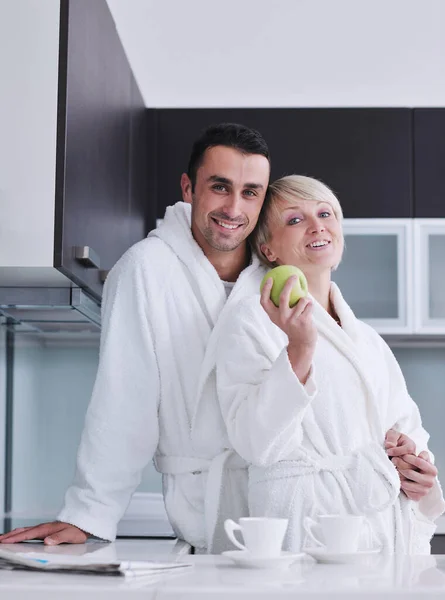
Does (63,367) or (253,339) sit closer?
(253,339)

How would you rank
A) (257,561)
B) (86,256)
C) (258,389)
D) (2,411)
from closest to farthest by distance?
(257,561), (258,389), (86,256), (2,411)

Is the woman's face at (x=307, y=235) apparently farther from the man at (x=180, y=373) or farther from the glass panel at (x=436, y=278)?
the glass panel at (x=436, y=278)

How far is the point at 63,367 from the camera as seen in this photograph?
3.37m

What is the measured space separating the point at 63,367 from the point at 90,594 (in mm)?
2288

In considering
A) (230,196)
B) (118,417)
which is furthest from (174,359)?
(230,196)

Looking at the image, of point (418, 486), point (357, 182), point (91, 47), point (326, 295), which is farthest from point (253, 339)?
point (357, 182)

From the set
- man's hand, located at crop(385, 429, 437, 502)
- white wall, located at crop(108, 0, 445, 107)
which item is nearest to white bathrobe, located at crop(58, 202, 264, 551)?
man's hand, located at crop(385, 429, 437, 502)

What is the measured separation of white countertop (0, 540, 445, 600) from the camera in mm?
1111

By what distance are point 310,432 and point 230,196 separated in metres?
0.58

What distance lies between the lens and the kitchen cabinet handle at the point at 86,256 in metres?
2.08

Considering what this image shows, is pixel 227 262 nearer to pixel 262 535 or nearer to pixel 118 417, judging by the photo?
pixel 118 417

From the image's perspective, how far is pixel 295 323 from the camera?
1.60 metres

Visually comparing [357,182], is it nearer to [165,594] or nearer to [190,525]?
[190,525]

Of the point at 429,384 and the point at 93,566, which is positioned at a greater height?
the point at 429,384
